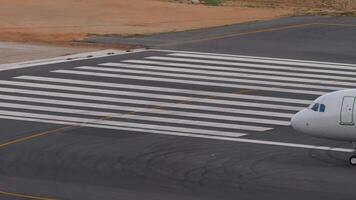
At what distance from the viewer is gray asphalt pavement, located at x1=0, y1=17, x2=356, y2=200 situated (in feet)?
125

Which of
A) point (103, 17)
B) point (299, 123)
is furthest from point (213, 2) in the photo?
point (299, 123)

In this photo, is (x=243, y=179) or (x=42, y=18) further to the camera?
(x=42, y=18)

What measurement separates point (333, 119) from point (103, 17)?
171ft

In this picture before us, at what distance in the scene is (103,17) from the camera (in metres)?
91.2

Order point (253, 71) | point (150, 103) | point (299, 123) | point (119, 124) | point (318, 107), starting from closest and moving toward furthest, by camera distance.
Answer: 1. point (318, 107)
2. point (299, 123)
3. point (119, 124)
4. point (150, 103)
5. point (253, 71)

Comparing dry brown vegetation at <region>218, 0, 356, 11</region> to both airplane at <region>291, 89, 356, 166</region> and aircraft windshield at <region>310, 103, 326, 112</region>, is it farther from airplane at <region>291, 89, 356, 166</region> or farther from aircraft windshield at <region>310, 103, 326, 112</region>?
airplane at <region>291, 89, 356, 166</region>

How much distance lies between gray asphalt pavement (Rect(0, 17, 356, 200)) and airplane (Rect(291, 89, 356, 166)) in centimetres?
109

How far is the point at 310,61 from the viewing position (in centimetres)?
6838

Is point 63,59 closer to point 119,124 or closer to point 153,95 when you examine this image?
point 153,95

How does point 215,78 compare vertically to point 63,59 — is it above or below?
below

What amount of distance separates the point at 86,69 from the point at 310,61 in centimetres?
1412

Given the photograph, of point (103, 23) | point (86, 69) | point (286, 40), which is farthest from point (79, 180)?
point (103, 23)

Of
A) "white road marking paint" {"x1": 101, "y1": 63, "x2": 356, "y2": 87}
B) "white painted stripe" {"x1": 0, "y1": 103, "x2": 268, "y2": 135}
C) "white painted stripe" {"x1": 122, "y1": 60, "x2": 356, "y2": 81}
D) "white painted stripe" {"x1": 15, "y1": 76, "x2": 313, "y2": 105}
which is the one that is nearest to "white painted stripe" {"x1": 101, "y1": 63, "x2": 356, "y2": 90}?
"white road marking paint" {"x1": 101, "y1": 63, "x2": 356, "y2": 87}

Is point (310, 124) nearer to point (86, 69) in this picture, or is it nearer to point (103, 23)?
point (86, 69)
